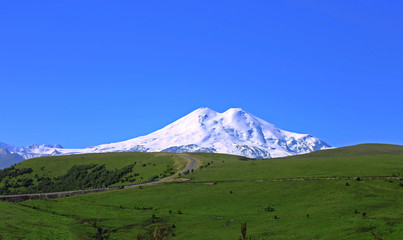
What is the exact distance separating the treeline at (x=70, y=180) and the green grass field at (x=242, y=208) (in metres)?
38.0

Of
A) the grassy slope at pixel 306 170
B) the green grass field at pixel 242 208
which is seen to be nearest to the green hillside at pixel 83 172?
the grassy slope at pixel 306 170

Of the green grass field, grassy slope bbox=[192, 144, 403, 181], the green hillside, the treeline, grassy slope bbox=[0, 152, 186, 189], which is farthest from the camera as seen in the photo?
the treeline

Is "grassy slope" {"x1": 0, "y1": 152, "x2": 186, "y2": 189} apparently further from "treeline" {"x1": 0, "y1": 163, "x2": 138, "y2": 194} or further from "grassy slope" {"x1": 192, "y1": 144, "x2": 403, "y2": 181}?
"grassy slope" {"x1": 192, "y1": 144, "x2": 403, "y2": 181}

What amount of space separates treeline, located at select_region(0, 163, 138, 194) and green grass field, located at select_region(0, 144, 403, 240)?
38031mm

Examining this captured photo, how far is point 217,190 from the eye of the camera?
296 feet

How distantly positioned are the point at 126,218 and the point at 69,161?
118008 millimetres

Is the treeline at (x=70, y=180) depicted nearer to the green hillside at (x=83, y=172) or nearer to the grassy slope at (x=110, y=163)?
the green hillside at (x=83, y=172)

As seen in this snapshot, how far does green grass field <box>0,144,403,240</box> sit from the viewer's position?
5291 centimetres

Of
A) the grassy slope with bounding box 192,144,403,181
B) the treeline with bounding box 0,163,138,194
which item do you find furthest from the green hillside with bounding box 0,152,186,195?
the grassy slope with bounding box 192,144,403,181

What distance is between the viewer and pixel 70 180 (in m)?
150

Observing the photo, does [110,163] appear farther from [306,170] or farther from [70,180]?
[306,170]

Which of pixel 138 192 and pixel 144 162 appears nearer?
pixel 138 192

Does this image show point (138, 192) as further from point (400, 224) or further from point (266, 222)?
point (400, 224)

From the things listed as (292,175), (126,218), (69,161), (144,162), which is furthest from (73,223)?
(69,161)
